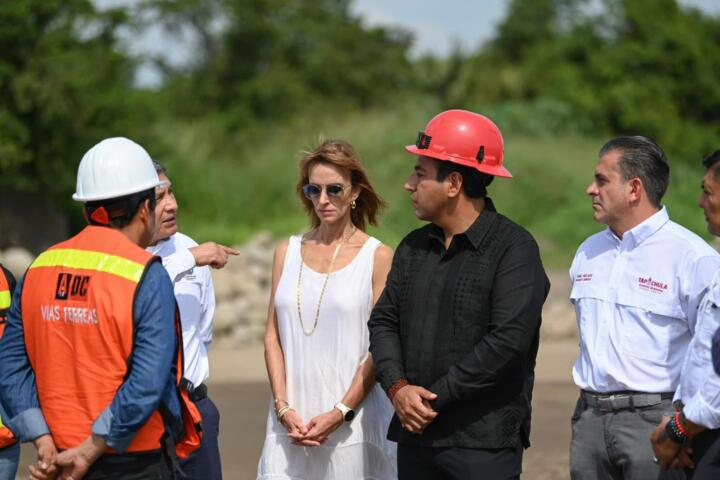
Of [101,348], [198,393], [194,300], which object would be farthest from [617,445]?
[101,348]

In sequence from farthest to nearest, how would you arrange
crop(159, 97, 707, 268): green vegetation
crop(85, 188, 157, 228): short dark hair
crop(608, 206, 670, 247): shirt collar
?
crop(159, 97, 707, 268): green vegetation → crop(608, 206, 670, 247): shirt collar → crop(85, 188, 157, 228): short dark hair

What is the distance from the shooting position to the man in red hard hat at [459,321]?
14.6 ft

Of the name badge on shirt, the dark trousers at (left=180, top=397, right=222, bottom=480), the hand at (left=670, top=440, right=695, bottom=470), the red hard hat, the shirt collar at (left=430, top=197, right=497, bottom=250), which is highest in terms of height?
the red hard hat

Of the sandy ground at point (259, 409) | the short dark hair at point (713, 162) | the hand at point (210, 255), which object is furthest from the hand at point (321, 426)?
the sandy ground at point (259, 409)

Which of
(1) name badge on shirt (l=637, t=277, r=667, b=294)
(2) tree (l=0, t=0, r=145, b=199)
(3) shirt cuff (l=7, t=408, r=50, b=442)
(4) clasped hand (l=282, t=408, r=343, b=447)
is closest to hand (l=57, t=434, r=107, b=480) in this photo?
(3) shirt cuff (l=7, t=408, r=50, b=442)

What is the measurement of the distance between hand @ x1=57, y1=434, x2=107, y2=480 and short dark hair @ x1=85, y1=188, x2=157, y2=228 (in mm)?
819

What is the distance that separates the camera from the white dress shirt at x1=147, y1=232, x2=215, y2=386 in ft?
16.9

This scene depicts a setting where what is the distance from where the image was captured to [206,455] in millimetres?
5152

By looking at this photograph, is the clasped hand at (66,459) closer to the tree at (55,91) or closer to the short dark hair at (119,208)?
the short dark hair at (119,208)

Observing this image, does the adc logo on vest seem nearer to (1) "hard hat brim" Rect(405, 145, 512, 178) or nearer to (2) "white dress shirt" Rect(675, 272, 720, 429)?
(1) "hard hat brim" Rect(405, 145, 512, 178)

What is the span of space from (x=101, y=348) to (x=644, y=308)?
2461 mm

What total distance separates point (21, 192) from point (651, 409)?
26.3 metres

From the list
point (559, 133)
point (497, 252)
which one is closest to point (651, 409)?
point (497, 252)

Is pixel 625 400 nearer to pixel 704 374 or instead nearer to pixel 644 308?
pixel 644 308
